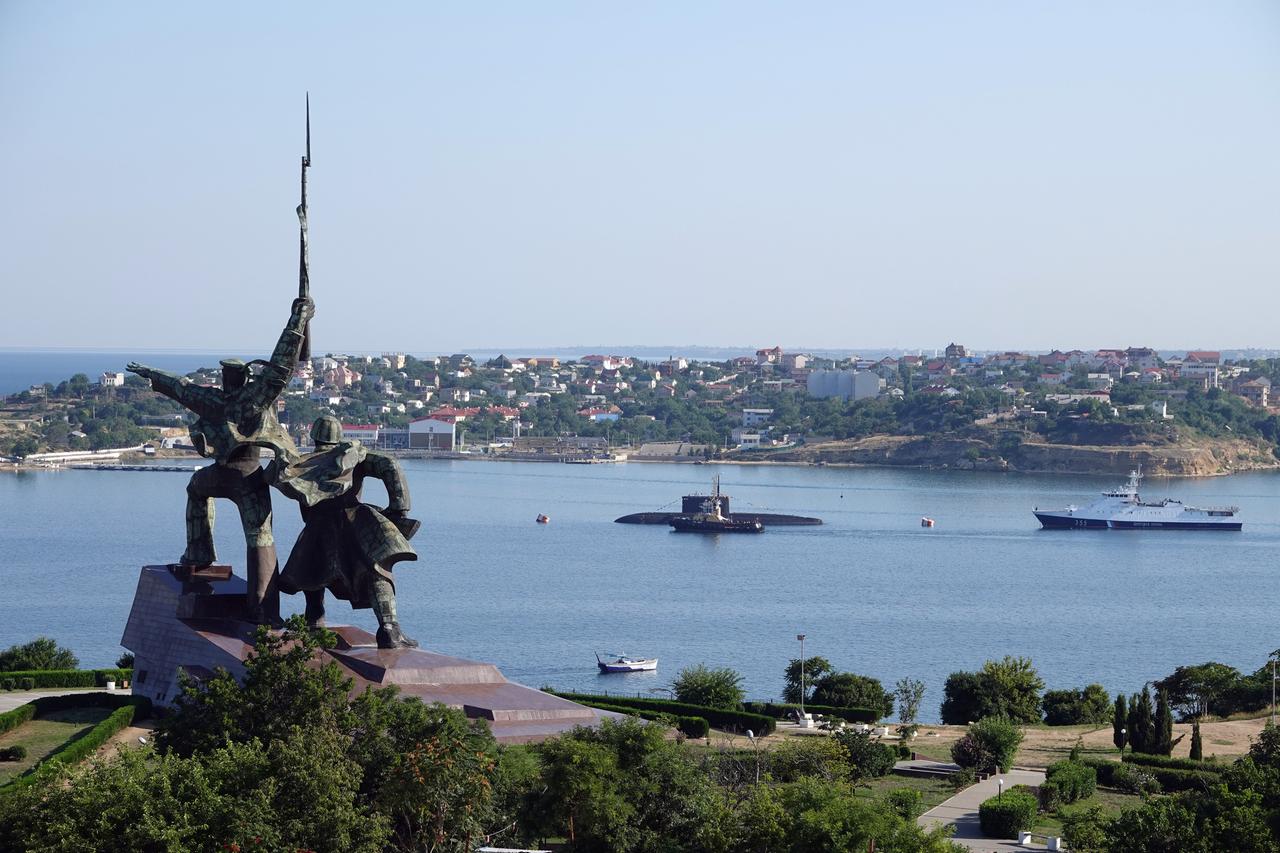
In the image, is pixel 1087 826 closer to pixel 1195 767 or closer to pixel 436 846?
pixel 1195 767

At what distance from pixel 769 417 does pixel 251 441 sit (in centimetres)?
12161

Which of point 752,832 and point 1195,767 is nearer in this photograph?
point 752,832

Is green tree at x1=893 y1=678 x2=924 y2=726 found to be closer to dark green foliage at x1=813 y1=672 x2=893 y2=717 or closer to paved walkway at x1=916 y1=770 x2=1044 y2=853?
dark green foliage at x1=813 y1=672 x2=893 y2=717

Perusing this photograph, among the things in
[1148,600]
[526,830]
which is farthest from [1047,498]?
[526,830]

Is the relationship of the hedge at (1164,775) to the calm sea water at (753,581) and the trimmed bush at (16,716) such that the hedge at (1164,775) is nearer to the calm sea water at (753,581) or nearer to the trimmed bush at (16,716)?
the calm sea water at (753,581)

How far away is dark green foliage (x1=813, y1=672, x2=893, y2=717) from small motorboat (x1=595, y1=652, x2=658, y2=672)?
9.59 metres

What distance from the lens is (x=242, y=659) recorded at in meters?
23.1

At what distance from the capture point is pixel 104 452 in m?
118

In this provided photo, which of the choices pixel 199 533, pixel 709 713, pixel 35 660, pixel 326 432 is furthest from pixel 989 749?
pixel 35 660

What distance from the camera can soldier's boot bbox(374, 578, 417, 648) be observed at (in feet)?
81.1

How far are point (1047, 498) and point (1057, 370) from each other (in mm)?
69911

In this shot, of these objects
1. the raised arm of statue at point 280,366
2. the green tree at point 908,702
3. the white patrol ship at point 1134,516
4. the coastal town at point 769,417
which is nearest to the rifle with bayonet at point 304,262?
the raised arm of statue at point 280,366

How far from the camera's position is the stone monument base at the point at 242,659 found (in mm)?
23344

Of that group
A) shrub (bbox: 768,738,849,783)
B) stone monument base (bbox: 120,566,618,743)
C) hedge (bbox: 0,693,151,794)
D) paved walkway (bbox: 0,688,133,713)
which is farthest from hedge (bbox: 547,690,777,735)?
paved walkway (bbox: 0,688,133,713)
